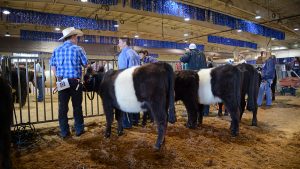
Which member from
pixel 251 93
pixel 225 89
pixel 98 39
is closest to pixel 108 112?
pixel 225 89

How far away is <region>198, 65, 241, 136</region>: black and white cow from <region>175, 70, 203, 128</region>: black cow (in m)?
0.15

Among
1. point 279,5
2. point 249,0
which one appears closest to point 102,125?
point 249,0

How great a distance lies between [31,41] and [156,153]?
1807cm

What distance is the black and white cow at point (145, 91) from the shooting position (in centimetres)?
373

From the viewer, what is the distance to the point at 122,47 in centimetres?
503

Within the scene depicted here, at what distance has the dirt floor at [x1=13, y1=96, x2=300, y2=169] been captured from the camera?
126 inches

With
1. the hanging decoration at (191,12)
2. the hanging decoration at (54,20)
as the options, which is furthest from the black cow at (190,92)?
the hanging decoration at (54,20)

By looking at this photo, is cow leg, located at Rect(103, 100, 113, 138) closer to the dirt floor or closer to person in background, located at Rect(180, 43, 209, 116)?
the dirt floor

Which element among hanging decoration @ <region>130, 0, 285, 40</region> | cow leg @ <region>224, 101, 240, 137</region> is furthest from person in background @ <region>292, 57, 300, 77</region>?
cow leg @ <region>224, 101, 240, 137</region>

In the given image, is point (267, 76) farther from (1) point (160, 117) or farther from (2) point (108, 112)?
(2) point (108, 112)

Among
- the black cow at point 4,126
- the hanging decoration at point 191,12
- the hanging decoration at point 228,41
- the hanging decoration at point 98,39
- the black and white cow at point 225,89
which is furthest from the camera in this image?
the hanging decoration at point 228,41

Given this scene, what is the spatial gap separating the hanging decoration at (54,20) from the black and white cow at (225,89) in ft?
31.1

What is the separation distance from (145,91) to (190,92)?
1609 mm

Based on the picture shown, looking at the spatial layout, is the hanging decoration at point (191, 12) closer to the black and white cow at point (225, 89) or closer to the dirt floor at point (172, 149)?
the black and white cow at point (225, 89)
